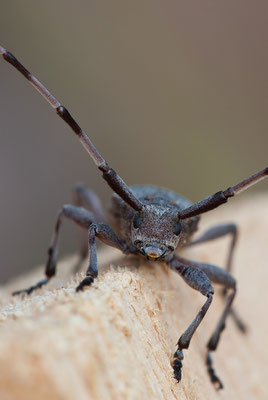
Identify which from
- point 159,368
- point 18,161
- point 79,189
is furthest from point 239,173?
point 159,368

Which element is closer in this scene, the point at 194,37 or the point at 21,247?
the point at 21,247

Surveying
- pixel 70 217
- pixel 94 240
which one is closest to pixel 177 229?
pixel 94 240

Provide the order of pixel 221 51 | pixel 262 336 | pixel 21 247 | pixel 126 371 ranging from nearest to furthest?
1. pixel 126 371
2. pixel 262 336
3. pixel 21 247
4. pixel 221 51

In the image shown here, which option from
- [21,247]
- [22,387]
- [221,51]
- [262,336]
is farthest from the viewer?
[221,51]

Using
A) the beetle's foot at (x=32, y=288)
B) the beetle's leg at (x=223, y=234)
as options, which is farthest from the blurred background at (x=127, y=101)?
the beetle's foot at (x=32, y=288)

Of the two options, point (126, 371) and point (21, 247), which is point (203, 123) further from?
point (126, 371)

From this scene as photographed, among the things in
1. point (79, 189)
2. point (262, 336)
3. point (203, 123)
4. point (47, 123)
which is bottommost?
point (262, 336)
